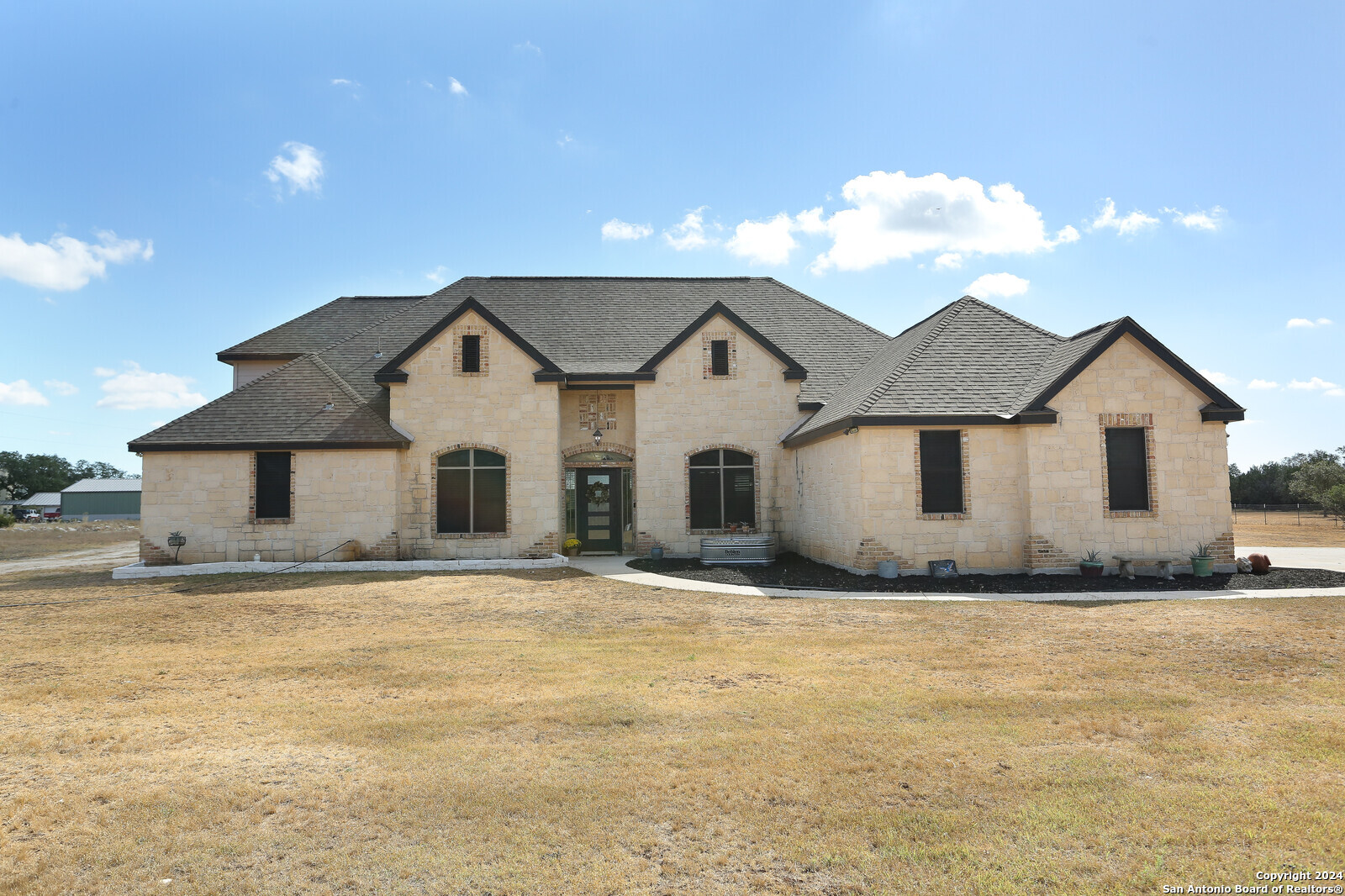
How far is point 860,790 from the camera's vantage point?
14.8ft

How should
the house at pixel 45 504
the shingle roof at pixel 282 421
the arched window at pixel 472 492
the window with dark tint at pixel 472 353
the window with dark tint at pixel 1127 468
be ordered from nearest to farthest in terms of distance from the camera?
1. the window with dark tint at pixel 1127 468
2. the shingle roof at pixel 282 421
3. the arched window at pixel 472 492
4. the window with dark tint at pixel 472 353
5. the house at pixel 45 504

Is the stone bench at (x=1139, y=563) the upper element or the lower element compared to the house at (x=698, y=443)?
lower

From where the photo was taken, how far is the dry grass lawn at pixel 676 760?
3.70 m

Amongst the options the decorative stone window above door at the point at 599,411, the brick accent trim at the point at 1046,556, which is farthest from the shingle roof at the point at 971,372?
the decorative stone window above door at the point at 599,411

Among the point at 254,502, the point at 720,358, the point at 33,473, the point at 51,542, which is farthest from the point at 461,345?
the point at 33,473

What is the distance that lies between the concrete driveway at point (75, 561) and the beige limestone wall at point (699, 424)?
14302mm

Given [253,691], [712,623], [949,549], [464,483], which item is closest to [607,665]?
[712,623]

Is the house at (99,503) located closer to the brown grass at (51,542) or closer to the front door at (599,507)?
the brown grass at (51,542)

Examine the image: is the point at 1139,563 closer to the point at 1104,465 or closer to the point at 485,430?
the point at 1104,465

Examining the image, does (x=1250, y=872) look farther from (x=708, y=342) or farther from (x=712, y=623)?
(x=708, y=342)

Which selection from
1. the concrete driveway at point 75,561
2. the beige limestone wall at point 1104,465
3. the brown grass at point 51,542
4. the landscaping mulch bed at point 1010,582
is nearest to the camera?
the landscaping mulch bed at point 1010,582

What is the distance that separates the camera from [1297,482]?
43.4 meters

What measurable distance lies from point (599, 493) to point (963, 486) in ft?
31.2

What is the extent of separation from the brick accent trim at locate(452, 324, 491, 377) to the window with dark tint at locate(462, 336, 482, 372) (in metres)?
0.09
